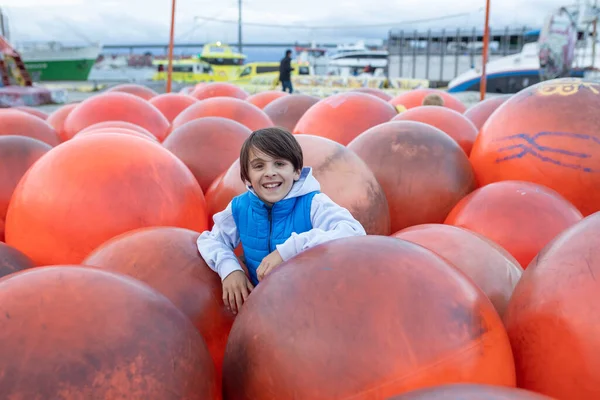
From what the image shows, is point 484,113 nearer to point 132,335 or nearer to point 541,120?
point 541,120

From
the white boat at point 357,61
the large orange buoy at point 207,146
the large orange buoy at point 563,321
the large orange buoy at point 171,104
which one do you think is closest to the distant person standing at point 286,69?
the large orange buoy at point 171,104

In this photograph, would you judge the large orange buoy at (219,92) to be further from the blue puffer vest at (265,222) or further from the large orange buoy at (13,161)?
the blue puffer vest at (265,222)

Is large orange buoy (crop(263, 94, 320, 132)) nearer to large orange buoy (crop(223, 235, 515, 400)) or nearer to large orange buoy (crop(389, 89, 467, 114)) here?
large orange buoy (crop(389, 89, 467, 114))

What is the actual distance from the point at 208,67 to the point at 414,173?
107ft

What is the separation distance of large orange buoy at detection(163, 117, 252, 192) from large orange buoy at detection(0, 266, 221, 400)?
8.54ft

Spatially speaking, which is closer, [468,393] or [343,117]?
[468,393]

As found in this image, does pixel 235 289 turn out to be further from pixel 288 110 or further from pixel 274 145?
pixel 288 110

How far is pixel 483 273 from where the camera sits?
2596 millimetres

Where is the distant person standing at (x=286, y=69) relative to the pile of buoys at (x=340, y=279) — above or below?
above

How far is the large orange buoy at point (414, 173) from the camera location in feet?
13.1

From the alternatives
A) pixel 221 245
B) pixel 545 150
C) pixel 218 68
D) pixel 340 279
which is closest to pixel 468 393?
pixel 340 279

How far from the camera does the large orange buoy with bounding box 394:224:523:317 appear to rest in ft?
8.43

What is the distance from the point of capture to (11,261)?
2.82 metres

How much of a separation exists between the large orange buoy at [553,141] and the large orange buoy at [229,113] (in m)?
2.51
